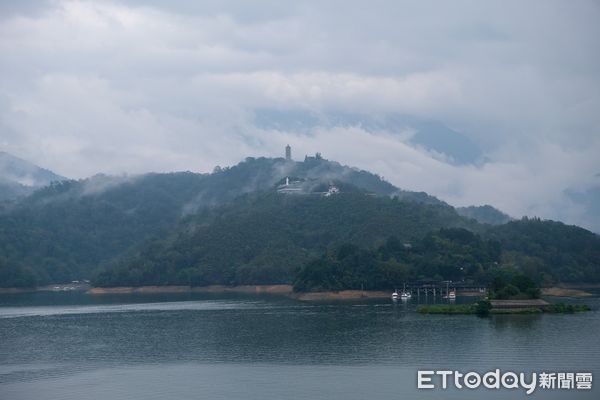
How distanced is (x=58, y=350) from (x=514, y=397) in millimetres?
28808

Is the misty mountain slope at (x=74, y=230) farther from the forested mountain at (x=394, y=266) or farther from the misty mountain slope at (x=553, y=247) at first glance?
the forested mountain at (x=394, y=266)

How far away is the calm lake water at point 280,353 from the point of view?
39253mm

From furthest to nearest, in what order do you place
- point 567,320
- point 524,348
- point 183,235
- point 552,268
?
point 183,235, point 552,268, point 567,320, point 524,348

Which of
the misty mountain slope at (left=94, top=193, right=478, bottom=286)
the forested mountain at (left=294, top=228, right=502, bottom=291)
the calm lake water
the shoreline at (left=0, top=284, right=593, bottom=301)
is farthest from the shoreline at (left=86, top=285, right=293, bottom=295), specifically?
the calm lake water

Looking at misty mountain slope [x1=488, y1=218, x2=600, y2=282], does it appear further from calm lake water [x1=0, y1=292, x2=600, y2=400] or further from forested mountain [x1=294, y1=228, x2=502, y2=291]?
calm lake water [x1=0, y1=292, x2=600, y2=400]

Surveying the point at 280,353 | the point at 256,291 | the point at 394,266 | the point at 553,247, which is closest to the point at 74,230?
the point at 256,291

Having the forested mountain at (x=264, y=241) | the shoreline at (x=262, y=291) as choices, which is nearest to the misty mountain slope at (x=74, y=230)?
the forested mountain at (x=264, y=241)

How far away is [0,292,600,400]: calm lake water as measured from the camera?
39.3 m

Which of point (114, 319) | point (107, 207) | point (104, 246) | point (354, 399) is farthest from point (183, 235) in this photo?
point (354, 399)

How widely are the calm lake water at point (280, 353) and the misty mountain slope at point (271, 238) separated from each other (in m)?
49.3

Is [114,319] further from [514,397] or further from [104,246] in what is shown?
[104,246]

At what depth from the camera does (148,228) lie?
185000mm

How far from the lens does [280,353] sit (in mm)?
49625

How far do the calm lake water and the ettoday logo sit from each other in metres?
0.39
